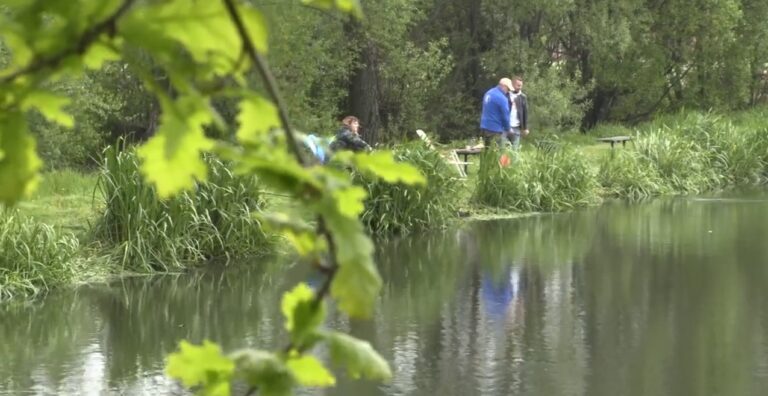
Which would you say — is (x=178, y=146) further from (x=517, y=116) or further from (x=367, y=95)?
(x=367, y=95)

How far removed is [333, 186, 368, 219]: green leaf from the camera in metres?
1.12

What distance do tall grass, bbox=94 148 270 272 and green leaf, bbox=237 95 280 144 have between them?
9.87 meters

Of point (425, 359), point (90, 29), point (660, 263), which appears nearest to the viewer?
point (90, 29)

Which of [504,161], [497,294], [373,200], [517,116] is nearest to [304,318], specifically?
[497,294]

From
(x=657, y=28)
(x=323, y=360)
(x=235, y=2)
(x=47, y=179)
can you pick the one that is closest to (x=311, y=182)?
(x=235, y=2)

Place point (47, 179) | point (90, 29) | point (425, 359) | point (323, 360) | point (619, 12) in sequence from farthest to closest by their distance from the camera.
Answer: point (619, 12), point (47, 179), point (425, 359), point (323, 360), point (90, 29)

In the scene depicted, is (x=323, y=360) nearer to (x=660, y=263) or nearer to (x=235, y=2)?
(x=235, y=2)

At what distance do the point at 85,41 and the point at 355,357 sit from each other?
0.39 m

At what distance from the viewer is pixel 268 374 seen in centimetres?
123

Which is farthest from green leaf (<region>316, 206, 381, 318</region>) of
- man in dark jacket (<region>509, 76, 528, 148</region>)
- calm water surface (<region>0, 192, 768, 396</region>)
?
man in dark jacket (<region>509, 76, 528, 148</region>)

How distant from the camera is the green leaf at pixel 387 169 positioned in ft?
4.08

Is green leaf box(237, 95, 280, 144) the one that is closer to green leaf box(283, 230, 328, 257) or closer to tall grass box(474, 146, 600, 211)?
green leaf box(283, 230, 328, 257)

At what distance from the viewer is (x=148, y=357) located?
874 centimetres

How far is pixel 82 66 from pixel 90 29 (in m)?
0.05
